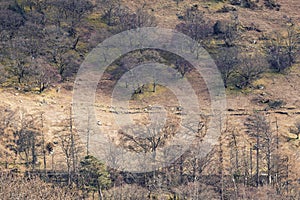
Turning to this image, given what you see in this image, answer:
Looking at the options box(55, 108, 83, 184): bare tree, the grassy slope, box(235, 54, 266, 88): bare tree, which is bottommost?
box(55, 108, 83, 184): bare tree

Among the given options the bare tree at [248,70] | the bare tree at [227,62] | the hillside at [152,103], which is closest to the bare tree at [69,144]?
the hillside at [152,103]

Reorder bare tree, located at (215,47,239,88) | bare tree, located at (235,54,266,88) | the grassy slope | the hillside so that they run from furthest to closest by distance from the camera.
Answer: bare tree, located at (215,47,239,88) → bare tree, located at (235,54,266,88) → the grassy slope → the hillside

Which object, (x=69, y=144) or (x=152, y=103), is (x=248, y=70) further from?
(x=69, y=144)

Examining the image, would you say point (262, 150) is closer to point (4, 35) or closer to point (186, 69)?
point (186, 69)

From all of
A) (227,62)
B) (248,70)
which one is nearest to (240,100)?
(248,70)

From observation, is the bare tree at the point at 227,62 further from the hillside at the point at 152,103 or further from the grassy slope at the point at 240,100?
the grassy slope at the point at 240,100

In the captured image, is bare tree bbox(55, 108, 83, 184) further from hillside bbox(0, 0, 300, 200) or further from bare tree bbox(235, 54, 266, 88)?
bare tree bbox(235, 54, 266, 88)

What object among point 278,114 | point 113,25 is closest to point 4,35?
point 113,25

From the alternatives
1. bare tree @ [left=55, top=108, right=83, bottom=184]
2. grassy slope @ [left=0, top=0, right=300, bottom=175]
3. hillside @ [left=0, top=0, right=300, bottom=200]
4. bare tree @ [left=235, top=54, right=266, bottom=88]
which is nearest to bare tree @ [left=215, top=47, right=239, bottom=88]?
hillside @ [left=0, top=0, right=300, bottom=200]

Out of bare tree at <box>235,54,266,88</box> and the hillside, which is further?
bare tree at <box>235,54,266,88</box>

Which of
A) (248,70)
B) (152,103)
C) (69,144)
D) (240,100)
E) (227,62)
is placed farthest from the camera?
(227,62)

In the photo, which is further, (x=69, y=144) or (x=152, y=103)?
(x=152, y=103)
